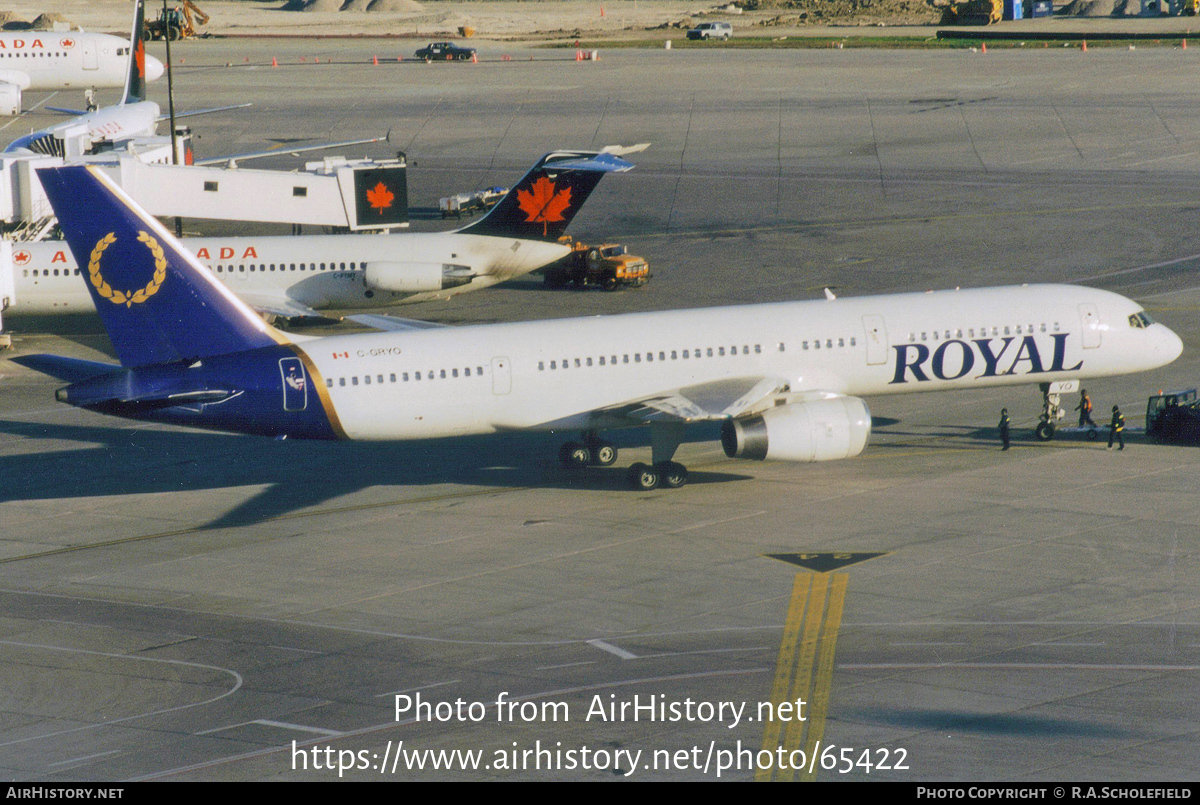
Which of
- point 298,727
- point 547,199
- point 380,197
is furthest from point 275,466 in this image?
point 380,197

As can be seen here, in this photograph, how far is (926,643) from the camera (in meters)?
30.4

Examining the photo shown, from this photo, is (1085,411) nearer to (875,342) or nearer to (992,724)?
(875,342)

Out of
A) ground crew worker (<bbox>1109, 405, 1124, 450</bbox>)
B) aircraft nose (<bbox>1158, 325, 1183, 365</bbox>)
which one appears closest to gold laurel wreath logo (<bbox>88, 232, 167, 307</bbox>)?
ground crew worker (<bbox>1109, 405, 1124, 450</bbox>)

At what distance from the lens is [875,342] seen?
43.9 meters

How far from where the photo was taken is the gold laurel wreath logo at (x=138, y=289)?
128 feet

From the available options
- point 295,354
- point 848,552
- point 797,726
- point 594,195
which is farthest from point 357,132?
point 797,726

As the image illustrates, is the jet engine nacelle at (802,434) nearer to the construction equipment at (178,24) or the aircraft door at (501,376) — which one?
the aircraft door at (501,376)

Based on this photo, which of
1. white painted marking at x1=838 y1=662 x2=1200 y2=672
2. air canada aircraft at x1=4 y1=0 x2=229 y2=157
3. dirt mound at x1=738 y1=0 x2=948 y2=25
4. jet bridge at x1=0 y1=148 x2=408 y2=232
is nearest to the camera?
white painted marking at x1=838 y1=662 x2=1200 y2=672

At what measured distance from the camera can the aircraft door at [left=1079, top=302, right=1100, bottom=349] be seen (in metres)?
45.4

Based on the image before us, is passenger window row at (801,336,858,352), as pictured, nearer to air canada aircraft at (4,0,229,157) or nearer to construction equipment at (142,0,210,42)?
air canada aircraft at (4,0,229,157)

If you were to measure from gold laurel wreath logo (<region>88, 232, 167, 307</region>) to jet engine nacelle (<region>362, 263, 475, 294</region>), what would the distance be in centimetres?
2402

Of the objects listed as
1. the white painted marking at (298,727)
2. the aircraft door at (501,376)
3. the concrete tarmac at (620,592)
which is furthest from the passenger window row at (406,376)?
the white painted marking at (298,727)

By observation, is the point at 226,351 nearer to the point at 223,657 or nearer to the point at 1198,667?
the point at 223,657

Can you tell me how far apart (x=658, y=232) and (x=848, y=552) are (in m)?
47.2
